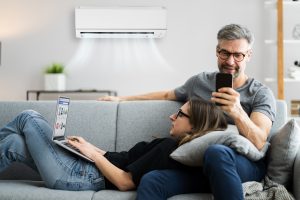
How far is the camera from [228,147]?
77.7 inches

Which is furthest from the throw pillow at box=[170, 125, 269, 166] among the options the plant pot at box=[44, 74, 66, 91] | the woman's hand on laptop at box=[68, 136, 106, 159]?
the plant pot at box=[44, 74, 66, 91]

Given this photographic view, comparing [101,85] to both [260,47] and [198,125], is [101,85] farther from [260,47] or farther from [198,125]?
[198,125]

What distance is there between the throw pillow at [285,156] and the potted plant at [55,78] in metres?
3.87

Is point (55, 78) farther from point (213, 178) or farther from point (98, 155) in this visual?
point (213, 178)

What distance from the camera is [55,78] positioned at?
5617 millimetres

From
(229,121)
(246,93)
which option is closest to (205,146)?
(229,121)

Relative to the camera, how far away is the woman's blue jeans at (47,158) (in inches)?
85.4

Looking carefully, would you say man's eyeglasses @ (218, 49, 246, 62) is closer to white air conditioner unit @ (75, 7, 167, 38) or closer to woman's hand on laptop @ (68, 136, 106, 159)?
woman's hand on laptop @ (68, 136, 106, 159)

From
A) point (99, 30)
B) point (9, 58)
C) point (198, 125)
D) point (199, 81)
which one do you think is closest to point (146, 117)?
point (199, 81)

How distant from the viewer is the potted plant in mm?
5625

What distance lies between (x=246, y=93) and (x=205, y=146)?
0.65 meters

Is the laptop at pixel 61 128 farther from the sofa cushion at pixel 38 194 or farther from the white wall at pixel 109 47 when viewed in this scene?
the white wall at pixel 109 47

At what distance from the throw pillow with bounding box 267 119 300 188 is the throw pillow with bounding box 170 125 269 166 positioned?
5.9 inches

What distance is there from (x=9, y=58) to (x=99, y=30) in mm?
1171
